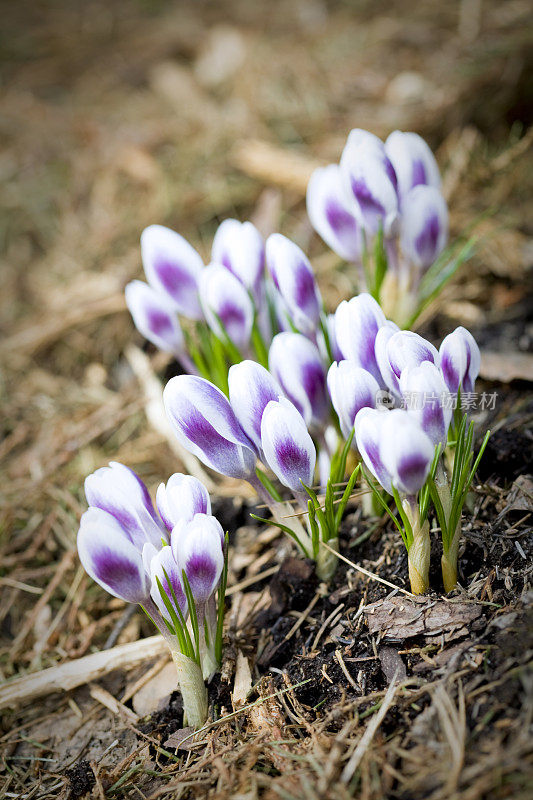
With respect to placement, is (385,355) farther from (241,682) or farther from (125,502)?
(241,682)

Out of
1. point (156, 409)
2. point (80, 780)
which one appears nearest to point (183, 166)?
point (156, 409)

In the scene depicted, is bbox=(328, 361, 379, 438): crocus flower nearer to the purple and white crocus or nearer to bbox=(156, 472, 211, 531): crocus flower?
the purple and white crocus

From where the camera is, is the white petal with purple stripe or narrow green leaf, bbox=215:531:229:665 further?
narrow green leaf, bbox=215:531:229:665

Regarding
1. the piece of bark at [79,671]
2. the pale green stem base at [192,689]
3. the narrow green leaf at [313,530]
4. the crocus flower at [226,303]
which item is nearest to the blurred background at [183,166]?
the piece of bark at [79,671]

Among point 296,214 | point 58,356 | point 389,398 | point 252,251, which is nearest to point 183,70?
point 296,214

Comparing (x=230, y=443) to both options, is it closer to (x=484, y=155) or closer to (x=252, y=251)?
(x=252, y=251)

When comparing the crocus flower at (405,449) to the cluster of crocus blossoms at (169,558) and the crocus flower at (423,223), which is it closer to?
the cluster of crocus blossoms at (169,558)

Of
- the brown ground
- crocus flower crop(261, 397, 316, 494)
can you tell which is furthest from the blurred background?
crocus flower crop(261, 397, 316, 494)
